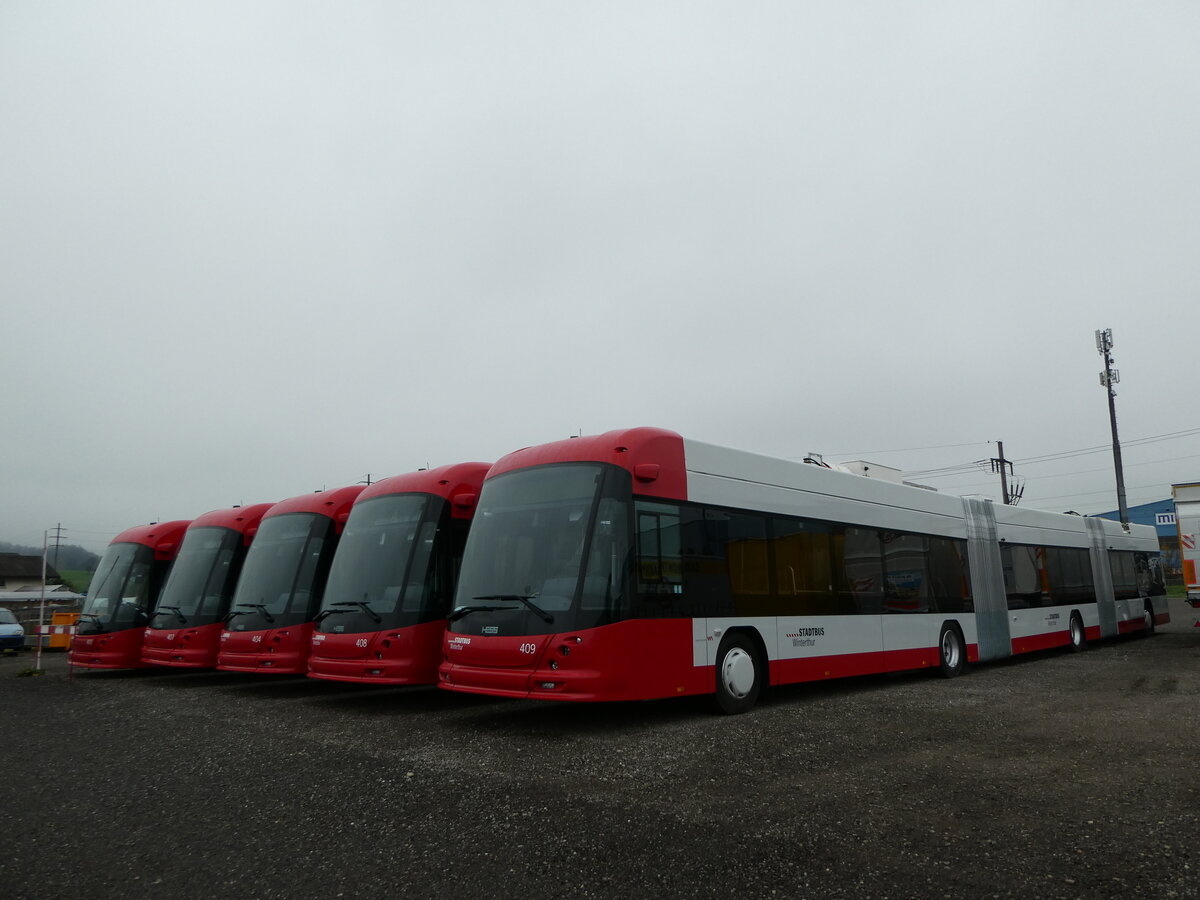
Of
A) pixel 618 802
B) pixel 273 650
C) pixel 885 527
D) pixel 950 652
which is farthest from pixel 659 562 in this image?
pixel 950 652

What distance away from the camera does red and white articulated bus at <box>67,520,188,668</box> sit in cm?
1470

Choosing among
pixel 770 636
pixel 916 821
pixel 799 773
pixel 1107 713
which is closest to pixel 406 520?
pixel 770 636

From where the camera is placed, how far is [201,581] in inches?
555

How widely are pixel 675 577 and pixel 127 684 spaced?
409 inches

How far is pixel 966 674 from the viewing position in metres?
14.4

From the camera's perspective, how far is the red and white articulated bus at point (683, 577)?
8258mm

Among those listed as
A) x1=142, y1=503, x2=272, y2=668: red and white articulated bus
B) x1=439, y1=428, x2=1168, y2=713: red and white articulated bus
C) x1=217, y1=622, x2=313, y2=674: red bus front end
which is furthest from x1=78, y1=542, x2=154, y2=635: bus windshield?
x1=439, y1=428, x2=1168, y2=713: red and white articulated bus

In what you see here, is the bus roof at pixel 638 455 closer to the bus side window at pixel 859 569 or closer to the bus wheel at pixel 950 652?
the bus side window at pixel 859 569

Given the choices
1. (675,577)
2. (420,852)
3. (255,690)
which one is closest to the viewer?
(420,852)

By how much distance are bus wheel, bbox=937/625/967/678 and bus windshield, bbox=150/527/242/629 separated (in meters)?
11.8

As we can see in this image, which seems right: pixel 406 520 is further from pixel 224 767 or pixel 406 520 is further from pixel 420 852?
pixel 420 852

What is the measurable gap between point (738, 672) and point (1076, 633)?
12698mm

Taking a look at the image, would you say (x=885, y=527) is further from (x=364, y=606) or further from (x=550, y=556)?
(x=364, y=606)

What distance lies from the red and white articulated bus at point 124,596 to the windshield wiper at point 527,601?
362 inches
